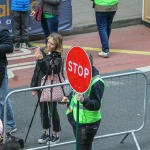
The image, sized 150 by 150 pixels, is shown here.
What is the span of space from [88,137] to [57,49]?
60.1 inches

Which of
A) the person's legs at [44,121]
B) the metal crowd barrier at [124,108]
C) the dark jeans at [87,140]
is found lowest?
the metal crowd barrier at [124,108]

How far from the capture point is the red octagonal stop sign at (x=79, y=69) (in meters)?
6.21

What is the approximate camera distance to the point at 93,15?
51.0 feet

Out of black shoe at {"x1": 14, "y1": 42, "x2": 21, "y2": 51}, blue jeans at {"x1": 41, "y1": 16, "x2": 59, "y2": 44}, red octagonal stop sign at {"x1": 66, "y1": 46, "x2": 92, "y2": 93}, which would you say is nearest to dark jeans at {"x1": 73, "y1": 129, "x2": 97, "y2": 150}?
red octagonal stop sign at {"x1": 66, "y1": 46, "x2": 92, "y2": 93}

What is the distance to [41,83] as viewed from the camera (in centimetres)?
800

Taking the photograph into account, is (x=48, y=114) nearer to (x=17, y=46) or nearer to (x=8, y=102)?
(x=8, y=102)

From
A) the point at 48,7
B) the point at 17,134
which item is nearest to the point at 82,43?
the point at 48,7

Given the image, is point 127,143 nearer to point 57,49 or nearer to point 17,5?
point 57,49

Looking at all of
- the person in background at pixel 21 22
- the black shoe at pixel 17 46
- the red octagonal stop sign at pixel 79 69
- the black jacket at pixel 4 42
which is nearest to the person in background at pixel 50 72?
the black jacket at pixel 4 42

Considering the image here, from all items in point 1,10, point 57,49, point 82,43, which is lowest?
point 82,43

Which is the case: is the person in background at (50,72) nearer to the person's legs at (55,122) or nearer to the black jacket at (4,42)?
the person's legs at (55,122)

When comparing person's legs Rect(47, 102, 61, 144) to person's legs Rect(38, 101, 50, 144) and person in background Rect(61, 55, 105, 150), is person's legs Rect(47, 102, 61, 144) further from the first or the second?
person in background Rect(61, 55, 105, 150)

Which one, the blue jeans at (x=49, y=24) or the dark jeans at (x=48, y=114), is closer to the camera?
the dark jeans at (x=48, y=114)

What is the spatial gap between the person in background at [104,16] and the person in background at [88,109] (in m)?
5.36
